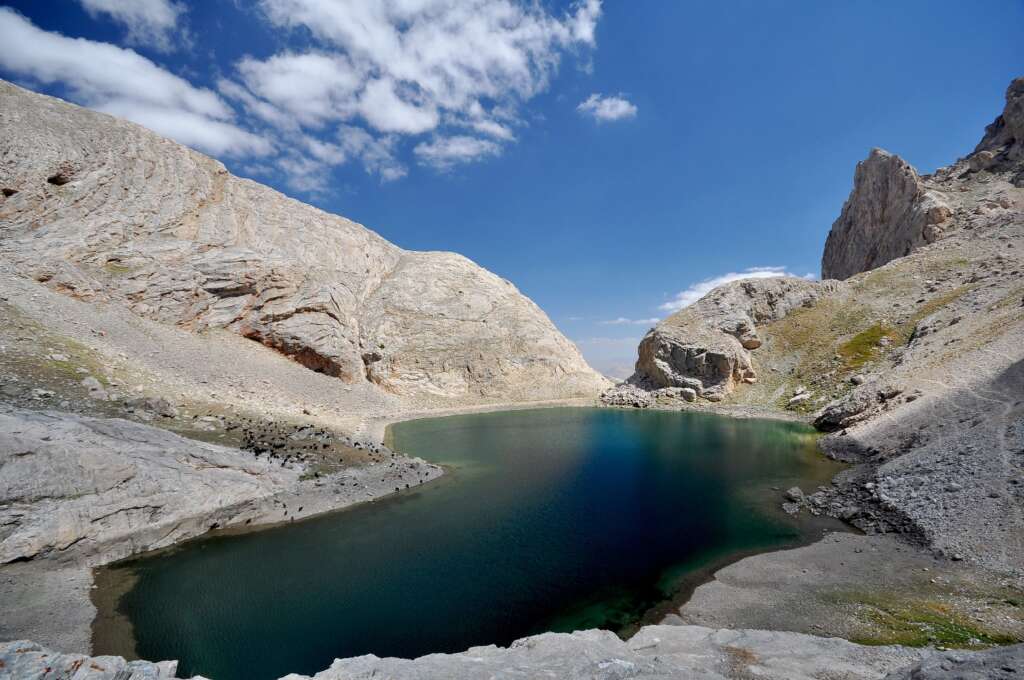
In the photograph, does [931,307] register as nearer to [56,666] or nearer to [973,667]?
[973,667]

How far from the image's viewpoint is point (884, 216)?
274 feet

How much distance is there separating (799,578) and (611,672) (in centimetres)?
1033

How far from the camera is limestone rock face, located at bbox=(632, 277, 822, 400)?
64875 mm

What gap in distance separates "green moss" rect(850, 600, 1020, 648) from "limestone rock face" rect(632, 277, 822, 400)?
53.2 metres

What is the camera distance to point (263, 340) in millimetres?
55219

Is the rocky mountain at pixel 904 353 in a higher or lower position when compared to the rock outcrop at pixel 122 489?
higher

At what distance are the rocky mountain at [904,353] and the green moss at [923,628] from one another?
4.11 metres

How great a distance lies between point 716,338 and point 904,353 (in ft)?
75.1

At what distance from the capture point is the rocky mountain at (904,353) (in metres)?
19.7

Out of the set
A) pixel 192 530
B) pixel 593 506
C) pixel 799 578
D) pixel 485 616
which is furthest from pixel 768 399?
pixel 192 530

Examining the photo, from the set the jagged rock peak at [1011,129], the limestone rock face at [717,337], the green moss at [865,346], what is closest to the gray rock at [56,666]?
the green moss at [865,346]

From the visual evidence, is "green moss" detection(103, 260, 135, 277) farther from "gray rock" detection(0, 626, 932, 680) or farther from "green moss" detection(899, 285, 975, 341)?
"green moss" detection(899, 285, 975, 341)

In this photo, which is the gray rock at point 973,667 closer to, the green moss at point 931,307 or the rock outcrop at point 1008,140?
the green moss at point 931,307

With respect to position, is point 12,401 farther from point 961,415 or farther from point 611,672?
point 961,415
